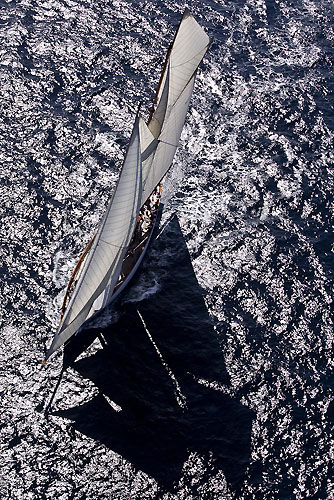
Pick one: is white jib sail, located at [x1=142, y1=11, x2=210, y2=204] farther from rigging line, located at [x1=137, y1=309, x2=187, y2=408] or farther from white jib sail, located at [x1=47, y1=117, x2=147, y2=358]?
rigging line, located at [x1=137, y1=309, x2=187, y2=408]

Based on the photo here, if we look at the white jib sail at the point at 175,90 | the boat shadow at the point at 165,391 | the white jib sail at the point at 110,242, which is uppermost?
Answer: the white jib sail at the point at 175,90

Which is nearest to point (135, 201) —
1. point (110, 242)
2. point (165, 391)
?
point (110, 242)

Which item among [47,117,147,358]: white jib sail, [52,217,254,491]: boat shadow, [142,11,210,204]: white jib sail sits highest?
[142,11,210,204]: white jib sail

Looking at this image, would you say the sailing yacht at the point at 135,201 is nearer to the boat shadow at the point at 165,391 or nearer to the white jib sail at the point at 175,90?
the white jib sail at the point at 175,90

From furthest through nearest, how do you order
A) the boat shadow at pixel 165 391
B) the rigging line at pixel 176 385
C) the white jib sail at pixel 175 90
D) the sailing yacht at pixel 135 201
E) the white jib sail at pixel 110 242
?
the white jib sail at pixel 175 90, the rigging line at pixel 176 385, the sailing yacht at pixel 135 201, the white jib sail at pixel 110 242, the boat shadow at pixel 165 391

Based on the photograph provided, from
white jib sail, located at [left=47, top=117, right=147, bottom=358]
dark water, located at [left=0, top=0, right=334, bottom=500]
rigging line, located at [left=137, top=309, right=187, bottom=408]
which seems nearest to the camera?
dark water, located at [left=0, top=0, right=334, bottom=500]

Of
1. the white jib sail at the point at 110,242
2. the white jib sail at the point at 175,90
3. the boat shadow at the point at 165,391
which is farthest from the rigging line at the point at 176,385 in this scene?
the white jib sail at the point at 175,90

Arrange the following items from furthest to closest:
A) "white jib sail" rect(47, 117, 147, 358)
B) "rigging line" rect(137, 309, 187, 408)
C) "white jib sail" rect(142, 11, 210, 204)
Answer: "white jib sail" rect(142, 11, 210, 204), "rigging line" rect(137, 309, 187, 408), "white jib sail" rect(47, 117, 147, 358)

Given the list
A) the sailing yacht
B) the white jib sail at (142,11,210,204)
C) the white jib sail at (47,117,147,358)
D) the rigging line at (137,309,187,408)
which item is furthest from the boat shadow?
the white jib sail at (142,11,210,204)
